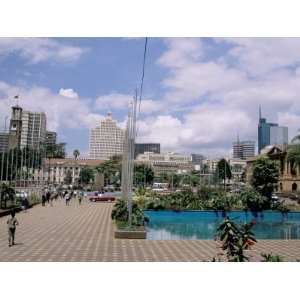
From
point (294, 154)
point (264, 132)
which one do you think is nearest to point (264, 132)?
point (264, 132)

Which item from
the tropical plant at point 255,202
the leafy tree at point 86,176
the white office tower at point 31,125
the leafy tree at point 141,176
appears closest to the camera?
the tropical plant at point 255,202

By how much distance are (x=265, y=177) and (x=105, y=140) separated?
112806 millimetres

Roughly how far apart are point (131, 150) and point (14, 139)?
37.5m

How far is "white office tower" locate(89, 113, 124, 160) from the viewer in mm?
140500

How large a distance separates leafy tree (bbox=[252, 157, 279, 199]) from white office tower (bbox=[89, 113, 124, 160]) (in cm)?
10854

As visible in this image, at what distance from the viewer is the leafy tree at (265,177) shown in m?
31.2

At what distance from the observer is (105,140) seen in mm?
142125

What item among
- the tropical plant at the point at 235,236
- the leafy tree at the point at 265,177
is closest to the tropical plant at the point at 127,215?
the tropical plant at the point at 235,236

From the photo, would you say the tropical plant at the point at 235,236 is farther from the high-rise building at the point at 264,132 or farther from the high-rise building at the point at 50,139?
the high-rise building at the point at 264,132

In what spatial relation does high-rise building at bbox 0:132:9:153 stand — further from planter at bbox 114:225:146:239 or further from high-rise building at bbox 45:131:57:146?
high-rise building at bbox 45:131:57:146

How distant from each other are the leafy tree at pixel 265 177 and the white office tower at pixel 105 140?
10854cm

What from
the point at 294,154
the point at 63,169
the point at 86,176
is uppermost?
the point at 63,169

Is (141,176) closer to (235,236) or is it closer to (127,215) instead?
(127,215)
